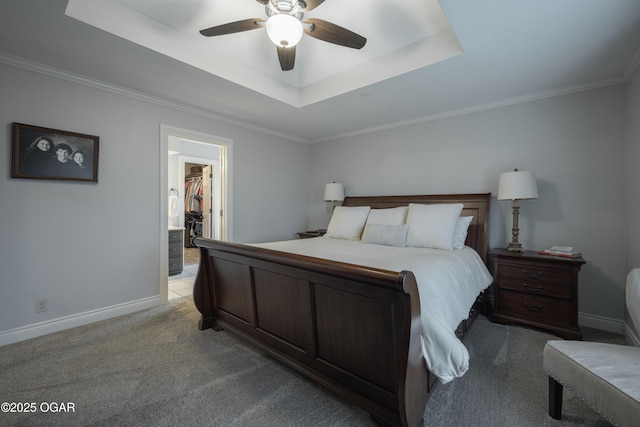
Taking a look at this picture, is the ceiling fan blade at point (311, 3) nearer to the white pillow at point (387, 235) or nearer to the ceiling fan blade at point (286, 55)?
the ceiling fan blade at point (286, 55)

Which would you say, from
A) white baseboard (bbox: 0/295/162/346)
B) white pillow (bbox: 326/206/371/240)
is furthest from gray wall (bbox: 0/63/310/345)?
white pillow (bbox: 326/206/371/240)

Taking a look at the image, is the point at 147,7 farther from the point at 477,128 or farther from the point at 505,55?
the point at 477,128

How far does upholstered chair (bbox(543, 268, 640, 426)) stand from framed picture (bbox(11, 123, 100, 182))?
393 cm

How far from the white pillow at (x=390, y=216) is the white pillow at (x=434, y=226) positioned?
205mm

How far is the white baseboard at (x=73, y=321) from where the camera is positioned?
239 centimetres

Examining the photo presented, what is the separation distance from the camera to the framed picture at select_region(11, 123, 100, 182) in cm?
238

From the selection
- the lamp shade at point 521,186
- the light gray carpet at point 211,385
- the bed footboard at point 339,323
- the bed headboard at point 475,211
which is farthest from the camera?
the bed headboard at point 475,211

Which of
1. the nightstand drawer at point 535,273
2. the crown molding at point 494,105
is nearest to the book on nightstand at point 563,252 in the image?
the nightstand drawer at point 535,273

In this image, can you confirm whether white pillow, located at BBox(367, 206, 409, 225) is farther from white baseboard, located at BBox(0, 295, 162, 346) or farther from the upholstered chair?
white baseboard, located at BBox(0, 295, 162, 346)

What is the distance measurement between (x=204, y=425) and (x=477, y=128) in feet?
12.6

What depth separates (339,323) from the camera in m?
1.61

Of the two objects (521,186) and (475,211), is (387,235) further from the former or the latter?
(521,186)

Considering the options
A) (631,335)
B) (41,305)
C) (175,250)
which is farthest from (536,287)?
(175,250)

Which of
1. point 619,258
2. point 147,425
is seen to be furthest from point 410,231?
Answer: point 147,425
